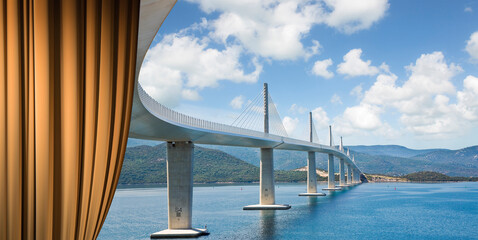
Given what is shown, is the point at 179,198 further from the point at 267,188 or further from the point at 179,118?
the point at 267,188

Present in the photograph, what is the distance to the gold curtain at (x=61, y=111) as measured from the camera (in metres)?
4.91

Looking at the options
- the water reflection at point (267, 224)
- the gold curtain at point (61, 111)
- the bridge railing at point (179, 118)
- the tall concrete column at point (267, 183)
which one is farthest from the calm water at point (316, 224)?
the gold curtain at point (61, 111)

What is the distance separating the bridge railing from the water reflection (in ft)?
32.5

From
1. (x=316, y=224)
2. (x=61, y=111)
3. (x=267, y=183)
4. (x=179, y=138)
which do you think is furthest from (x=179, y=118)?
(x=267, y=183)

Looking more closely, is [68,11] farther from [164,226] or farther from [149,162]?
[149,162]

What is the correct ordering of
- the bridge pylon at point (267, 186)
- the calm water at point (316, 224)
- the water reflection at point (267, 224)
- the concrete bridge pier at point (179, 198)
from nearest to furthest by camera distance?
1. the concrete bridge pier at point (179, 198)
2. the water reflection at point (267, 224)
3. the calm water at point (316, 224)
4. the bridge pylon at point (267, 186)

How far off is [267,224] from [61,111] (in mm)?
43465

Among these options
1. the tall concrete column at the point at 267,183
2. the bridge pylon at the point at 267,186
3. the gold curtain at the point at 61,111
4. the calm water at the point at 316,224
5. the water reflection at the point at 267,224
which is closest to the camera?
the gold curtain at the point at 61,111

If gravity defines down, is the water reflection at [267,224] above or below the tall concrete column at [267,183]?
below

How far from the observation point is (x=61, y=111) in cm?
512

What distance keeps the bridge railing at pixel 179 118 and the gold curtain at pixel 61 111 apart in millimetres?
15152

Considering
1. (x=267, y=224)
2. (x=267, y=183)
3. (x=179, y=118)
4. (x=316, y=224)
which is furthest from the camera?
(x=267, y=183)

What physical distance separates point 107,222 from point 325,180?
495 ft

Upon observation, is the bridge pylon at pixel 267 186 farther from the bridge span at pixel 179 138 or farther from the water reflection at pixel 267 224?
the water reflection at pixel 267 224
